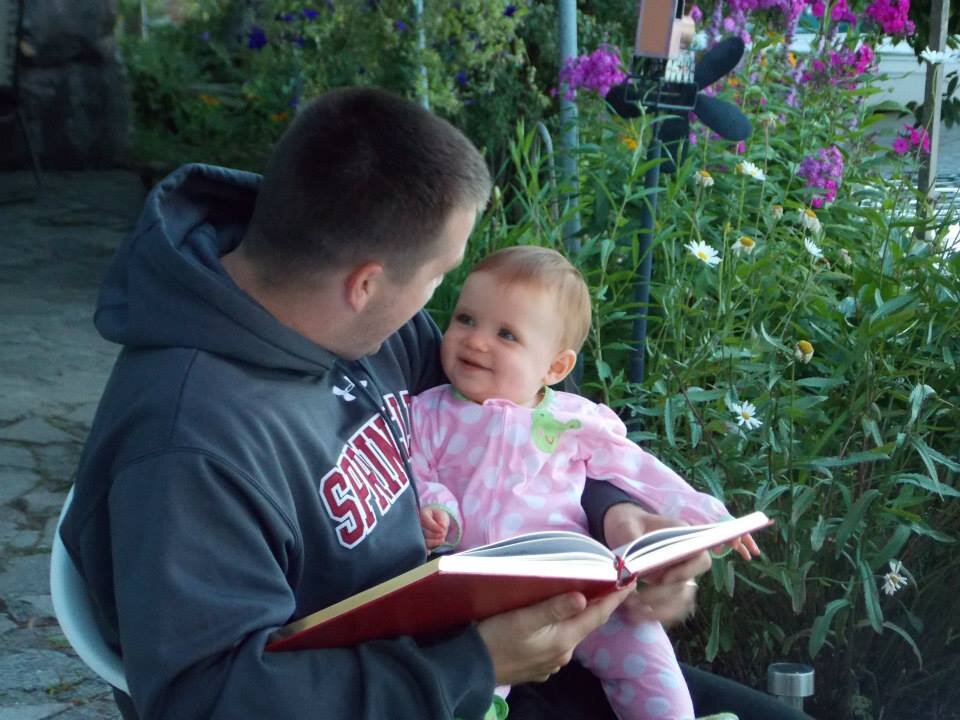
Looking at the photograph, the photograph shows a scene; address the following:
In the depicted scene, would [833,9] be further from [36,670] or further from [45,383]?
[45,383]

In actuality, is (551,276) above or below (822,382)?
above

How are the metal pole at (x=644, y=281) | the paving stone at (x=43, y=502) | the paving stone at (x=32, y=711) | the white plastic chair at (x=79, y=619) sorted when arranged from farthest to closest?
the paving stone at (x=43, y=502)
the paving stone at (x=32, y=711)
the metal pole at (x=644, y=281)
the white plastic chair at (x=79, y=619)

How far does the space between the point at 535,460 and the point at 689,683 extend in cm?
37

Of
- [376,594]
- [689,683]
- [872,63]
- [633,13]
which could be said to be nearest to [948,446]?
[689,683]

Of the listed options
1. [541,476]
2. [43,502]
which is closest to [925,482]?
[541,476]

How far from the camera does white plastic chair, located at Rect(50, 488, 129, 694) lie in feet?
4.33

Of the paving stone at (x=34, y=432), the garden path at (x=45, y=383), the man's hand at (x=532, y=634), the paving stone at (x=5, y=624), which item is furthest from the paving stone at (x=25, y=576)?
the man's hand at (x=532, y=634)

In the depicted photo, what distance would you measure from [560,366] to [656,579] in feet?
1.57

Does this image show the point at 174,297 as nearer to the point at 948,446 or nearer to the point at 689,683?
the point at 689,683

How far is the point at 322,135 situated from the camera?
139 centimetres

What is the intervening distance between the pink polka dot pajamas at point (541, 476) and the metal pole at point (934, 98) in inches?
72.0

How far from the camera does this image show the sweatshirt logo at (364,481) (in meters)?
1.40

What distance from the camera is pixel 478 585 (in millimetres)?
1202

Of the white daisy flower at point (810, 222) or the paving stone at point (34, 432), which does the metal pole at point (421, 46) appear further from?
the white daisy flower at point (810, 222)
